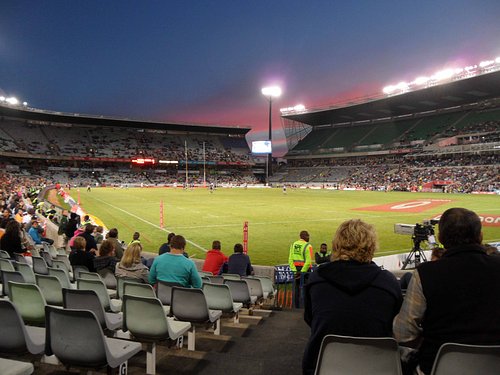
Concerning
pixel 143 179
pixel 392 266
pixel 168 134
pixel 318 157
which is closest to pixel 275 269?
pixel 392 266

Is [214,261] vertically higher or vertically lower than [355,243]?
lower

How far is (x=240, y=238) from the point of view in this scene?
18609mm

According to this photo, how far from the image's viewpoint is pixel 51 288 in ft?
18.3

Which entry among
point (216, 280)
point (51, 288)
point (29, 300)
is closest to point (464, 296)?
point (29, 300)

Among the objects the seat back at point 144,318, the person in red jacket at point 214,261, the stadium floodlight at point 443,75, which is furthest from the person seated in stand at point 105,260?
the stadium floodlight at point 443,75

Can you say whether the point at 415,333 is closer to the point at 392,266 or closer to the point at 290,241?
the point at 392,266

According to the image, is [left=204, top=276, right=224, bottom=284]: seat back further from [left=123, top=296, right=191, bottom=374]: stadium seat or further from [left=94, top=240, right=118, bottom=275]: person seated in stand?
[left=123, top=296, right=191, bottom=374]: stadium seat

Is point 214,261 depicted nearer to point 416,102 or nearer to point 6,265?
point 6,265

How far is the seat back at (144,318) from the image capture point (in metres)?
3.98

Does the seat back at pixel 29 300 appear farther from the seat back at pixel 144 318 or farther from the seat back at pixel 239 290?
the seat back at pixel 239 290

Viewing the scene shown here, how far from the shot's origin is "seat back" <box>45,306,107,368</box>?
10.7 feet

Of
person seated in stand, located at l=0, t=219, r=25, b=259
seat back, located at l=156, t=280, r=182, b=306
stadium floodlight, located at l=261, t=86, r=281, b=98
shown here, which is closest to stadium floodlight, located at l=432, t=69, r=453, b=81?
stadium floodlight, located at l=261, t=86, r=281, b=98

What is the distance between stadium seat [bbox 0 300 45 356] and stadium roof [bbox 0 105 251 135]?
90.3m

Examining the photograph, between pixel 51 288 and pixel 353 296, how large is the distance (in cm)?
478
